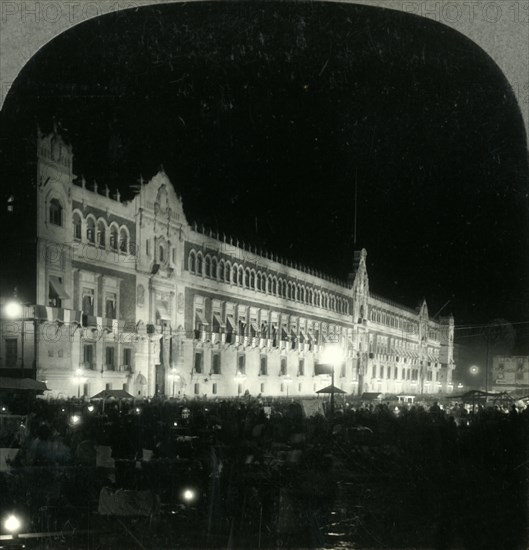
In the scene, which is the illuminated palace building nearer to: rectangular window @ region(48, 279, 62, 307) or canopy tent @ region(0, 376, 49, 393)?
rectangular window @ region(48, 279, 62, 307)

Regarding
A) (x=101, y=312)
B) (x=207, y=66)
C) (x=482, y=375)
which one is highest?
(x=207, y=66)

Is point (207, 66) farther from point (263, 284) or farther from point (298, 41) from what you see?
point (263, 284)

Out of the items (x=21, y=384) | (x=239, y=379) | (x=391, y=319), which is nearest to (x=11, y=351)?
(x=21, y=384)

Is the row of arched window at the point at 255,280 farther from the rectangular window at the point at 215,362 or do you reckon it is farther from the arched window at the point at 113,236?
the arched window at the point at 113,236

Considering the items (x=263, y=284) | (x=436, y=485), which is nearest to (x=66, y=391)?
(x=263, y=284)

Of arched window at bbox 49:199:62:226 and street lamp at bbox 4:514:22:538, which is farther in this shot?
arched window at bbox 49:199:62:226

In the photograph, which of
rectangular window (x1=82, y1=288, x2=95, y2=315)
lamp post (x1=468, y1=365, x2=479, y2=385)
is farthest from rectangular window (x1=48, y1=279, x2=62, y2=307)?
lamp post (x1=468, y1=365, x2=479, y2=385)

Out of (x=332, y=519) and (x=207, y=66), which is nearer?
(x=207, y=66)
